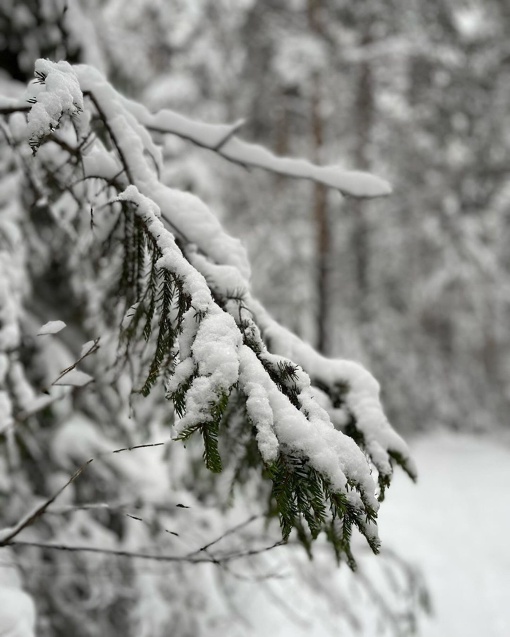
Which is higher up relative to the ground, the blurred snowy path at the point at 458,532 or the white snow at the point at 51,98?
the blurred snowy path at the point at 458,532

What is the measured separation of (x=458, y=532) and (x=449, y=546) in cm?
59

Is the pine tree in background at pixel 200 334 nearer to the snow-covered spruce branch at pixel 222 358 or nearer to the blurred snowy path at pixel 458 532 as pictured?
the snow-covered spruce branch at pixel 222 358

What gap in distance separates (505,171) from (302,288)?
4.27 meters

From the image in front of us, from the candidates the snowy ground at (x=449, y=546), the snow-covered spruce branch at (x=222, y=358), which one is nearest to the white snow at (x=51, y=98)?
the snow-covered spruce branch at (x=222, y=358)

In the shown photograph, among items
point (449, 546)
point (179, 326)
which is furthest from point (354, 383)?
point (449, 546)

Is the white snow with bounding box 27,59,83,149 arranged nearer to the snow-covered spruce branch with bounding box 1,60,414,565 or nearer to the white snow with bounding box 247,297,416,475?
the snow-covered spruce branch with bounding box 1,60,414,565

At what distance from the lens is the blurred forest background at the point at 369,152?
8.60 meters

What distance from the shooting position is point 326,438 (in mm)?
906

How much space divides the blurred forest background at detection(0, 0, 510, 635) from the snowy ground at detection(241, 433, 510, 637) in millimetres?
1780

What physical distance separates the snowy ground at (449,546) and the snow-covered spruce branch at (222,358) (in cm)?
360

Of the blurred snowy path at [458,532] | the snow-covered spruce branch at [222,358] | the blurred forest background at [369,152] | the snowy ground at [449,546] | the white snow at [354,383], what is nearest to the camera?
the snow-covered spruce branch at [222,358]

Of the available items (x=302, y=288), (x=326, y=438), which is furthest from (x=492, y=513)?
(x=326, y=438)

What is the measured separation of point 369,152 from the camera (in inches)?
456

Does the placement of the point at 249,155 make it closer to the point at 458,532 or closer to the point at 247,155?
the point at 247,155
